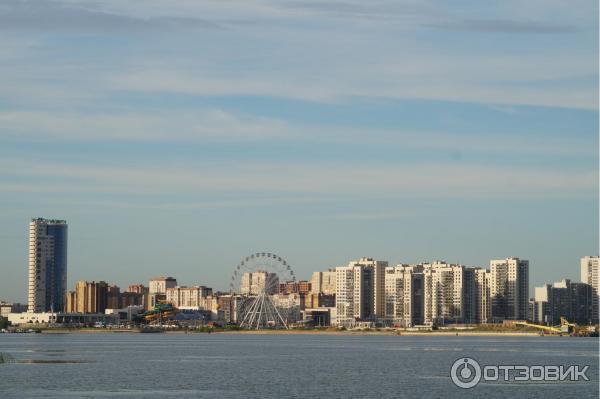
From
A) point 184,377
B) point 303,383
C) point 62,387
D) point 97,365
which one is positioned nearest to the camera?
point 62,387

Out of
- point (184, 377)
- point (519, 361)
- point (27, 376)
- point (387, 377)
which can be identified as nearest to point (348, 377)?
point (387, 377)

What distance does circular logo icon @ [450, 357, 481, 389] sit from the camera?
266ft

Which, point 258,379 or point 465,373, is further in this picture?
point 465,373

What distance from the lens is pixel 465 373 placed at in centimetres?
9325

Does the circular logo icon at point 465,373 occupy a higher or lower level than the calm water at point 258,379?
higher

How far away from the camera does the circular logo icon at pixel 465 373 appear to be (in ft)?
266

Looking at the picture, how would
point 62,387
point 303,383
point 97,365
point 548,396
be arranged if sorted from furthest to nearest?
1. point 97,365
2. point 303,383
3. point 62,387
4. point 548,396

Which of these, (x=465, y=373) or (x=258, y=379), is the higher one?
(x=465, y=373)

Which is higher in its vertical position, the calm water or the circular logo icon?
the circular logo icon

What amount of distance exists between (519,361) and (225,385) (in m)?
44.6

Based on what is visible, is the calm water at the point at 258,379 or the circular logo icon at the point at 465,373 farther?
the circular logo icon at the point at 465,373

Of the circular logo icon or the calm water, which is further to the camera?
the circular logo icon

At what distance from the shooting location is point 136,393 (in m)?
73.0

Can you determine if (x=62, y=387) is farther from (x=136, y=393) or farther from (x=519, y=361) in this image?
(x=519, y=361)
